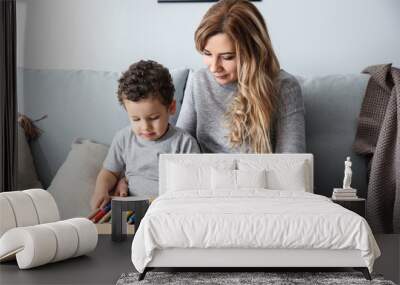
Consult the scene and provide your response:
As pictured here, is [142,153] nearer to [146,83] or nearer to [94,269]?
[146,83]

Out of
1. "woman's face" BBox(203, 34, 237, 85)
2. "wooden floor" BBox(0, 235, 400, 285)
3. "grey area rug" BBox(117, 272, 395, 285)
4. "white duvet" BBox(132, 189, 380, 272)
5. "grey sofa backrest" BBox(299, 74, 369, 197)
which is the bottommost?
"wooden floor" BBox(0, 235, 400, 285)

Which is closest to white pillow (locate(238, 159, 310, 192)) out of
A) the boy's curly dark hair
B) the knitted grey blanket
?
the knitted grey blanket

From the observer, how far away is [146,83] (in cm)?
408

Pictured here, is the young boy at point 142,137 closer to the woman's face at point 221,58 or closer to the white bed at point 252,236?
the woman's face at point 221,58

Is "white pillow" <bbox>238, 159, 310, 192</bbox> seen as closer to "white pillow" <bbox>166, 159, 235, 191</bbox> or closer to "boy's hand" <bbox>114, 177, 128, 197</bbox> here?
"white pillow" <bbox>166, 159, 235, 191</bbox>

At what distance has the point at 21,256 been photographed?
314cm

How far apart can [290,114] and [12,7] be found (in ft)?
5.89

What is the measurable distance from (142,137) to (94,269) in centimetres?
116

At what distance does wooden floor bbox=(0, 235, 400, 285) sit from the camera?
2.98 metres

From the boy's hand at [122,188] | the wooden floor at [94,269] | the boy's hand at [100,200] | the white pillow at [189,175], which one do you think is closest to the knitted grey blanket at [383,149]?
the wooden floor at [94,269]

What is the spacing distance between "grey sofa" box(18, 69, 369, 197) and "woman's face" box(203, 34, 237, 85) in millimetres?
233

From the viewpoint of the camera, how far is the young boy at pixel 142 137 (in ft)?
13.4

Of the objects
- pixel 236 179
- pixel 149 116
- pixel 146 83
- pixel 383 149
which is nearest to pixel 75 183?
pixel 149 116

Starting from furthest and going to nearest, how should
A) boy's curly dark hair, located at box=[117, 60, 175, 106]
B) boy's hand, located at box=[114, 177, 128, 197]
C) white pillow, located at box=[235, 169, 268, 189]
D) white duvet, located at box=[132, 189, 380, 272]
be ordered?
boy's hand, located at box=[114, 177, 128, 197], boy's curly dark hair, located at box=[117, 60, 175, 106], white pillow, located at box=[235, 169, 268, 189], white duvet, located at box=[132, 189, 380, 272]
